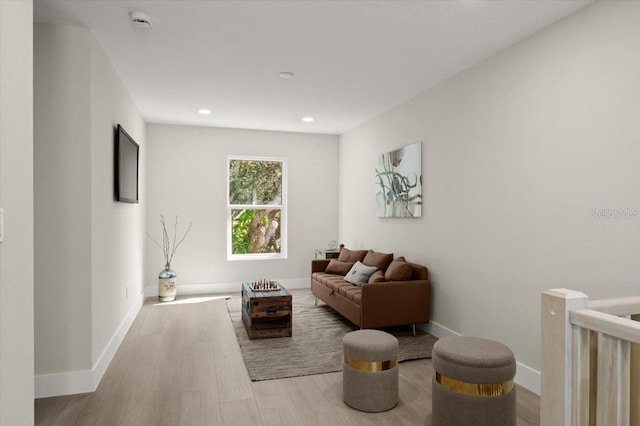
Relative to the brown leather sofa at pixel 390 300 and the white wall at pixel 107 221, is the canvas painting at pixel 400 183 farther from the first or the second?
the white wall at pixel 107 221

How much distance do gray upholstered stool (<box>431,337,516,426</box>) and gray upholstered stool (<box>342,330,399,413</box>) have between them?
1.26ft

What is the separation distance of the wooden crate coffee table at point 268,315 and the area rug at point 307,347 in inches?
3.0

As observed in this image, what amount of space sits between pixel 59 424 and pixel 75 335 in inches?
23.7

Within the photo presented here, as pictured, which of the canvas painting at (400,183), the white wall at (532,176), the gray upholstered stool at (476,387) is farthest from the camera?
the canvas painting at (400,183)

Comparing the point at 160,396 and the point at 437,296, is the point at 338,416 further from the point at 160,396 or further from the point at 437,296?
the point at 437,296

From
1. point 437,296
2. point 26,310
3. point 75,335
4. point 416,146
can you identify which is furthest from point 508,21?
point 75,335

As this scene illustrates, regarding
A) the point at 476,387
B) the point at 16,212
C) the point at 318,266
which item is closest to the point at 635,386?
the point at 476,387

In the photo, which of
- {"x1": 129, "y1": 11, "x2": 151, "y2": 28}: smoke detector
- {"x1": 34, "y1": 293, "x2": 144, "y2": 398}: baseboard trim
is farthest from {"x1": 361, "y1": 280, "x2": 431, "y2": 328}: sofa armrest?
{"x1": 129, "y1": 11, "x2": 151, "y2": 28}: smoke detector

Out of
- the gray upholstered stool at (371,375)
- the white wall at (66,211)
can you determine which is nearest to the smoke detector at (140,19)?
the white wall at (66,211)

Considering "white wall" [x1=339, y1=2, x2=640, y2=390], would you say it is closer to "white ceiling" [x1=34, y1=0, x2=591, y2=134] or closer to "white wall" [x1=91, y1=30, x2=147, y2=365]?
"white ceiling" [x1=34, y1=0, x2=591, y2=134]

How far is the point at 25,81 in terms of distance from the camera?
1750 mm

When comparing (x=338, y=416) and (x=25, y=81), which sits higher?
(x=25, y=81)

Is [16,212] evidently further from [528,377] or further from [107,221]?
[528,377]

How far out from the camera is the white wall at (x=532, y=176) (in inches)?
91.2
